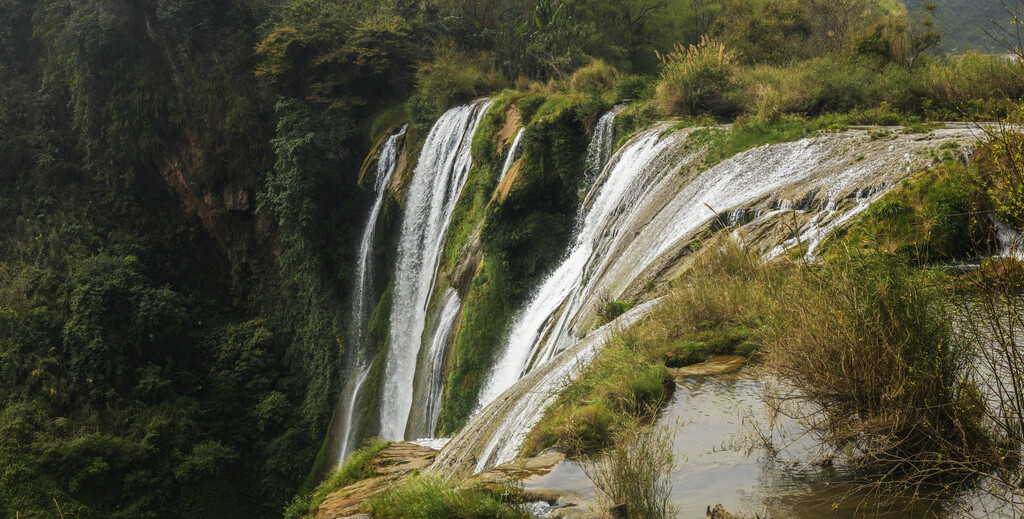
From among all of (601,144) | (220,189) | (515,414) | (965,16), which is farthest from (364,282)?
(965,16)

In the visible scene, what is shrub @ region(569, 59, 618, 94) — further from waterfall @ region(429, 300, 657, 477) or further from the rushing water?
waterfall @ region(429, 300, 657, 477)

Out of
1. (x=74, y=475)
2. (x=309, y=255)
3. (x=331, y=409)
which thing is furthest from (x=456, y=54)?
(x=74, y=475)

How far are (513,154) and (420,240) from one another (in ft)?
14.6

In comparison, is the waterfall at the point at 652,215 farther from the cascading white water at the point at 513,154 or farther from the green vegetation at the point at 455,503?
the cascading white water at the point at 513,154

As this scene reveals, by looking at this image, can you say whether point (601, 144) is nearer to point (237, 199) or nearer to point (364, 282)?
point (364, 282)

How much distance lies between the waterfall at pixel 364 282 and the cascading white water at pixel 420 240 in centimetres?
136

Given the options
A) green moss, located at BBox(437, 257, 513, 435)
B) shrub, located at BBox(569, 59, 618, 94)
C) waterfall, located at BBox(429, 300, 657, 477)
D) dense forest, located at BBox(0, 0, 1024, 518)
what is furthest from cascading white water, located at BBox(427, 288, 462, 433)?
waterfall, located at BBox(429, 300, 657, 477)

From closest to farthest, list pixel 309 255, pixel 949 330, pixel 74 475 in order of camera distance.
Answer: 1. pixel 949 330
2. pixel 74 475
3. pixel 309 255

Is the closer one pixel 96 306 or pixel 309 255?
pixel 96 306

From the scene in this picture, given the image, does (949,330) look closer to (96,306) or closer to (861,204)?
(861,204)

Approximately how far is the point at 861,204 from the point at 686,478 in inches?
131

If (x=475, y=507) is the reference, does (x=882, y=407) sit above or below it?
above

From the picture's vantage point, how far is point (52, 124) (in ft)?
74.7

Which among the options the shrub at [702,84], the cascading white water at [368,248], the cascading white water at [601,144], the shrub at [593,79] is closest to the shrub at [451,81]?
the cascading white water at [368,248]
